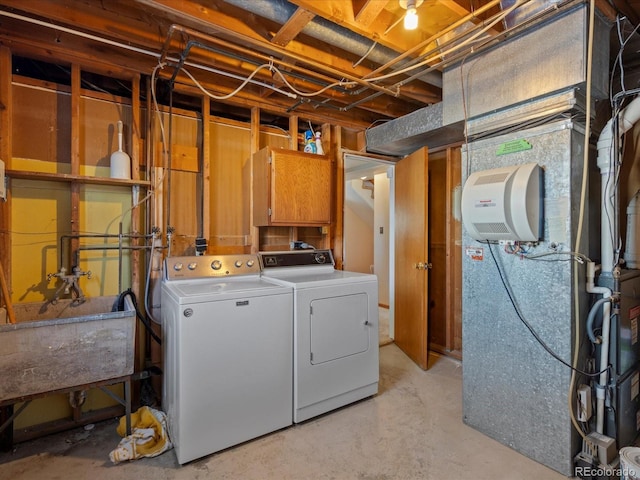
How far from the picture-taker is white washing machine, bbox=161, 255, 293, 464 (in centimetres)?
186

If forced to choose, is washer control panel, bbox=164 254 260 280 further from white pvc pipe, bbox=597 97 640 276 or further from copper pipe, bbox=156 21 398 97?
white pvc pipe, bbox=597 97 640 276

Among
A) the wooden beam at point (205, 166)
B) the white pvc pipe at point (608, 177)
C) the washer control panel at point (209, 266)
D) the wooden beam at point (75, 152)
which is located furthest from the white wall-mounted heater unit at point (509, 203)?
the wooden beam at point (75, 152)

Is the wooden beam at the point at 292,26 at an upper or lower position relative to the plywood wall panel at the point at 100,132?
upper

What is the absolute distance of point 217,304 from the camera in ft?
6.37

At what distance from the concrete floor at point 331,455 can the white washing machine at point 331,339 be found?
150 mm

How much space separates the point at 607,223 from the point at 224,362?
7.52 feet

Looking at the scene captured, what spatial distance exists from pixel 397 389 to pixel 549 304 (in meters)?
1.43

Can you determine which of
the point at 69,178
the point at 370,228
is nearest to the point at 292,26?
the point at 69,178

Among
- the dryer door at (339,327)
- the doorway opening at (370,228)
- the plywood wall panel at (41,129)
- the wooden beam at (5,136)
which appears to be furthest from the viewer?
the doorway opening at (370,228)

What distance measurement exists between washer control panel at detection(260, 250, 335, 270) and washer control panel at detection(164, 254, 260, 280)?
10 centimetres

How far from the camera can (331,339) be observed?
2385 millimetres

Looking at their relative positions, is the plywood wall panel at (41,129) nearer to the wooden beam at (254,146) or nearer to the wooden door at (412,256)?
the wooden beam at (254,146)

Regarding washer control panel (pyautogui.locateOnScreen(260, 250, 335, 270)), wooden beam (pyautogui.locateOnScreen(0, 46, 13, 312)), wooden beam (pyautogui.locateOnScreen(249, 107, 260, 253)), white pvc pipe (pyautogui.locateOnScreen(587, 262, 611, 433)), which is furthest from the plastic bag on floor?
white pvc pipe (pyautogui.locateOnScreen(587, 262, 611, 433))

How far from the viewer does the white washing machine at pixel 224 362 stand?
6.11ft
